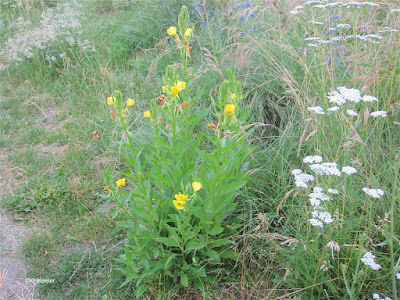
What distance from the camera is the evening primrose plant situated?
5.95 feet

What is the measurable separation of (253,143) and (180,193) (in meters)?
0.96

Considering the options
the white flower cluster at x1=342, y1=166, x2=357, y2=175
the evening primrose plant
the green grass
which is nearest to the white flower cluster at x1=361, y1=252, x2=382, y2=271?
the green grass

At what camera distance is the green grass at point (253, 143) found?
1853 mm

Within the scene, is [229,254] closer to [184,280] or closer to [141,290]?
[184,280]

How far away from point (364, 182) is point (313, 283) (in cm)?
67

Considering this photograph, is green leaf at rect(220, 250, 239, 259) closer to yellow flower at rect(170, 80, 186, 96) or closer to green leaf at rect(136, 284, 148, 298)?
green leaf at rect(136, 284, 148, 298)

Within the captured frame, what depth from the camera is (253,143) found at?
2770 mm

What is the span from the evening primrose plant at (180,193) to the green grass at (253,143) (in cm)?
11

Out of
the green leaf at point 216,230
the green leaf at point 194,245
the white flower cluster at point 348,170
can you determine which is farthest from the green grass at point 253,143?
the green leaf at point 194,245

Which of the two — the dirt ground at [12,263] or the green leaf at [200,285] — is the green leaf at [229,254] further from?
the dirt ground at [12,263]

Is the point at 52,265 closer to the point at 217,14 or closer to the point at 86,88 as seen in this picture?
the point at 86,88

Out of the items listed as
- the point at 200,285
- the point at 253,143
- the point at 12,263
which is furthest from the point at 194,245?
the point at 12,263

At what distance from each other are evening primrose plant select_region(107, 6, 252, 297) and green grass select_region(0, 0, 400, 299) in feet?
0.36

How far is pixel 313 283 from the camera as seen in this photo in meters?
1.79
